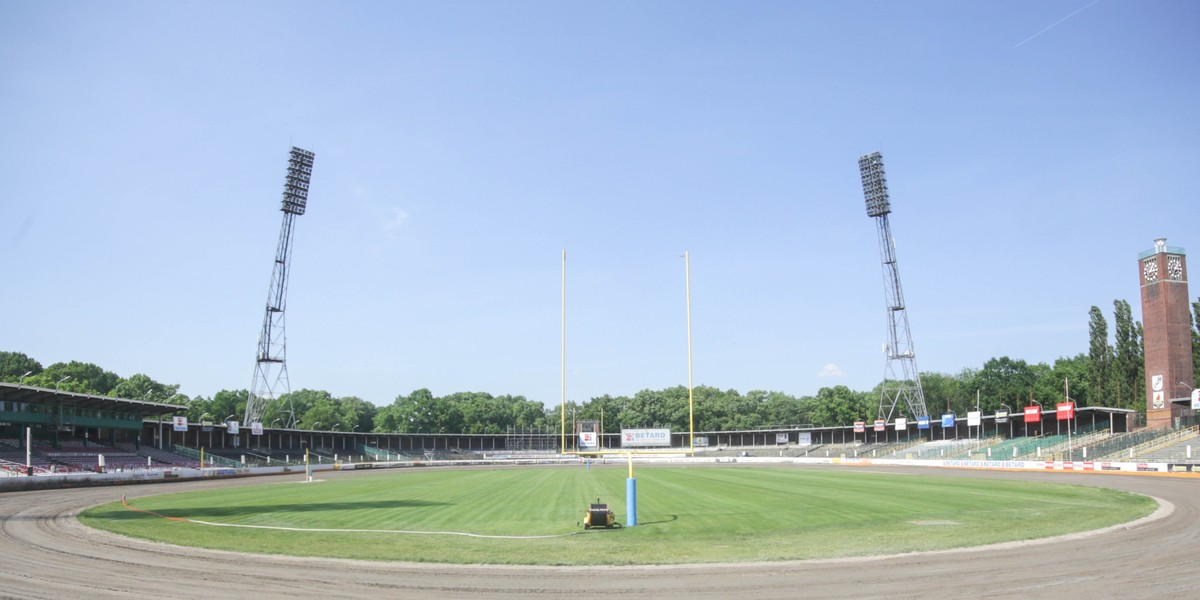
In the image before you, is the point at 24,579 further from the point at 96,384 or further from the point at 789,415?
the point at 789,415

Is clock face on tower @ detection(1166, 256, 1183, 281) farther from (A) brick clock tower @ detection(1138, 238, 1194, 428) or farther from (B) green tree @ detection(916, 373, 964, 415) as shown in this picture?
(B) green tree @ detection(916, 373, 964, 415)

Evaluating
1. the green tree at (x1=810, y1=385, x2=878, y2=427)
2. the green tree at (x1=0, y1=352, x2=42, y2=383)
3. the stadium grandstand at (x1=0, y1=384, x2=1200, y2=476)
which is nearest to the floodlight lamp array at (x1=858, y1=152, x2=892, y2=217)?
the stadium grandstand at (x1=0, y1=384, x2=1200, y2=476)

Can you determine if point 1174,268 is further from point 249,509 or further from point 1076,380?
point 249,509

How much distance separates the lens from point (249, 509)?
3158 centimetres

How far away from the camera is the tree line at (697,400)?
101 meters

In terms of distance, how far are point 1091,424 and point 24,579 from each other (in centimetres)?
10003

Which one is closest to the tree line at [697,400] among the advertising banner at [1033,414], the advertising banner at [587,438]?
the advertising banner at [1033,414]

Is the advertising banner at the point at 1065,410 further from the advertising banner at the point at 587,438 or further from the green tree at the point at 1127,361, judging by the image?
the advertising banner at the point at 587,438

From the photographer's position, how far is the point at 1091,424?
287 feet

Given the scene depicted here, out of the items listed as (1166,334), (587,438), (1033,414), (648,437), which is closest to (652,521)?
(587,438)

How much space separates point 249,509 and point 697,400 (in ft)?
484

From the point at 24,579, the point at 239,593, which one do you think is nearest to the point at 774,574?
the point at 239,593

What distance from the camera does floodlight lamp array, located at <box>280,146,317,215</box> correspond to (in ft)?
320

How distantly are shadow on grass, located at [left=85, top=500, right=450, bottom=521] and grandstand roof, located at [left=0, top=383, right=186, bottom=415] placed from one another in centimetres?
4209
